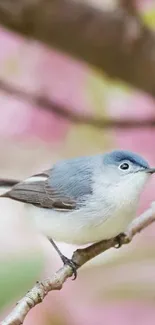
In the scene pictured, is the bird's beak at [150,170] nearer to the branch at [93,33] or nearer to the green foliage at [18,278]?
the green foliage at [18,278]

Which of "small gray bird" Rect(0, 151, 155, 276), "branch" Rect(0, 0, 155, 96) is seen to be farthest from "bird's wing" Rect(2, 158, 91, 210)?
"branch" Rect(0, 0, 155, 96)

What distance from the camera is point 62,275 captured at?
1.67 ft

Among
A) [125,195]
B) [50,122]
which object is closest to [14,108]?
[50,122]

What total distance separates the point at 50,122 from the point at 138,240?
0.63 feet

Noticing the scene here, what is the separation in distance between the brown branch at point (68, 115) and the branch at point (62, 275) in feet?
0.44

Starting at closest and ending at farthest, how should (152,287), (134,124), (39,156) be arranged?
(152,287) < (134,124) < (39,156)

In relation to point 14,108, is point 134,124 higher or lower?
lower

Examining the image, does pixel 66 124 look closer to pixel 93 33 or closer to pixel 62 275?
pixel 93 33

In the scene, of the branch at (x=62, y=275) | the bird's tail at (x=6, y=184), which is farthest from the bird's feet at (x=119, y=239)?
the bird's tail at (x=6, y=184)

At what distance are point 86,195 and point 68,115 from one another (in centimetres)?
14

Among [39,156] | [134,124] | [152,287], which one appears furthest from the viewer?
[39,156]

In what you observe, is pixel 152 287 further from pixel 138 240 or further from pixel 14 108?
pixel 14 108

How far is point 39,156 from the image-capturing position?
36.4 inches

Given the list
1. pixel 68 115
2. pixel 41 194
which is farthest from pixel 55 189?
pixel 68 115
